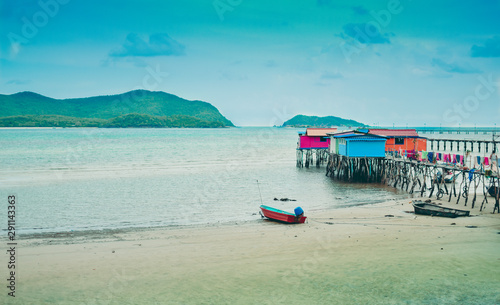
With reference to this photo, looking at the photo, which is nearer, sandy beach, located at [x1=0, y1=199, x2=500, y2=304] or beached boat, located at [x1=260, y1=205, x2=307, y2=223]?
sandy beach, located at [x1=0, y1=199, x2=500, y2=304]

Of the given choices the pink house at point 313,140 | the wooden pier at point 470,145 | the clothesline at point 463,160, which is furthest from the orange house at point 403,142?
the pink house at point 313,140

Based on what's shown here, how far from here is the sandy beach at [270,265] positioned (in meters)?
9.31

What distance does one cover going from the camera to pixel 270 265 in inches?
446

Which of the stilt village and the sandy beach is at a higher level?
the stilt village

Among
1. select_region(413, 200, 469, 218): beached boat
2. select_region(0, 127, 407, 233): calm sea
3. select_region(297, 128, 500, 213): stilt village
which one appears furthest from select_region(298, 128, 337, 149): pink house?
select_region(413, 200, 469, 218): beached boat

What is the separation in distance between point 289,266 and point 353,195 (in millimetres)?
16399

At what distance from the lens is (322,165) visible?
4962 centimetres

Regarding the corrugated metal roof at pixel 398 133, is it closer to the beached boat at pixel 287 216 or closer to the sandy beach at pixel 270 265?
the sandy beach at pixel 270 265

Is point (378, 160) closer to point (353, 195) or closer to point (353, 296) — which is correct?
point (353, 195)

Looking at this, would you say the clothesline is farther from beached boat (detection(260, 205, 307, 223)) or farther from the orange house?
beached boat (detection(260, 205, 307, 223))

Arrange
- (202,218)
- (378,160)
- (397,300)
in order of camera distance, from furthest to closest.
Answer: (378,160) → (202,218) → (397,300)

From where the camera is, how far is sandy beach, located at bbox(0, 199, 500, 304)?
9.31 meters

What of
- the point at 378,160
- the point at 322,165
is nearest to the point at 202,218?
the point at 378,160

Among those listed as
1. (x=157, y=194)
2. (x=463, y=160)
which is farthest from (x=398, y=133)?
(x=157, y=194)
